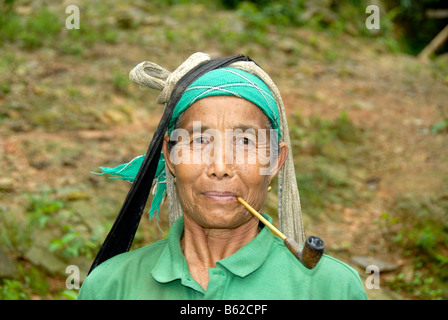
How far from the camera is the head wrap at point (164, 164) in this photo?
182 cm

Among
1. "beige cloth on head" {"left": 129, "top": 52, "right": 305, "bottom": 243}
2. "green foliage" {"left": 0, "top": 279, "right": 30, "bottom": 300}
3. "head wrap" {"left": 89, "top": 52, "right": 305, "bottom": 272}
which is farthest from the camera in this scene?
"green foliage" {"left": 0, "top": 279, "right": 30, "bottom": 300}

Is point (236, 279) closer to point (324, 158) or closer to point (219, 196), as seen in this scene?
point (219, 196)

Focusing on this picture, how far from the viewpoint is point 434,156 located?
242 inches

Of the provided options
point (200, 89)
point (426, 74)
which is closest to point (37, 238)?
point (200, 89)

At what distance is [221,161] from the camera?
5.45ft

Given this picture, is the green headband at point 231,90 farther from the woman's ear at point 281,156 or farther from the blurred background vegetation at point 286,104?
the blurred background vegetation at point 286,104

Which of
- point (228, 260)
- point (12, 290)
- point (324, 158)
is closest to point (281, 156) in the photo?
point (228, 260)

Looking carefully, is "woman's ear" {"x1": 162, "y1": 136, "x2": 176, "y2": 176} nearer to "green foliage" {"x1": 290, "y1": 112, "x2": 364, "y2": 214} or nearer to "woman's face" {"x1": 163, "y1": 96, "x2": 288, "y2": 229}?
"woman's face" {"x1": 163, "y1": 96, "x2": 288, "y2": 229}

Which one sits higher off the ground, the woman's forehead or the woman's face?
the woman's forehead

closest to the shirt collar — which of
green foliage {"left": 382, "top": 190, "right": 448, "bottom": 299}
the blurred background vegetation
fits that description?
the blurred background vegetation

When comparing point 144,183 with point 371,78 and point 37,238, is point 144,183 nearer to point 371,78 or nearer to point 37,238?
point 37,238

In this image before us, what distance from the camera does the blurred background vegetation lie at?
4402 mm

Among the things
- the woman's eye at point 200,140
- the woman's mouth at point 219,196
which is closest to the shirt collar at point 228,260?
the woman's mouth at point 219,196

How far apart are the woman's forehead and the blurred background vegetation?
246 centimetres
